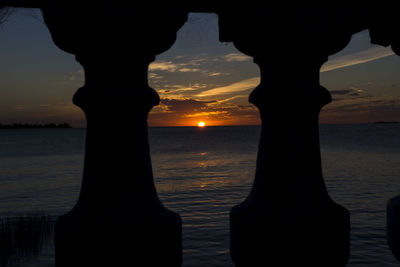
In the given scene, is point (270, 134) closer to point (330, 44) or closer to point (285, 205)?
point (285, 205)

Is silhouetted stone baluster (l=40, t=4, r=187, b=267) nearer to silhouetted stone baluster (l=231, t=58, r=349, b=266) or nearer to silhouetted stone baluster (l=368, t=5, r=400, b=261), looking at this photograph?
silhouetted stone baluster (l=231, t=58, r=349, b=266)

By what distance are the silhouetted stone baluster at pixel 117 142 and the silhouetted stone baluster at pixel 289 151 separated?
0.52 m

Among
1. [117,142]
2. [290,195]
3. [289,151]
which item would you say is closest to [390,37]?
[289,151]

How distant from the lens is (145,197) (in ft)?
7.85

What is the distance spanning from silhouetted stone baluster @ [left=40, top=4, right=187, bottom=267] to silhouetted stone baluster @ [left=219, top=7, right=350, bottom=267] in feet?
1.71

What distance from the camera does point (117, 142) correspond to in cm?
236

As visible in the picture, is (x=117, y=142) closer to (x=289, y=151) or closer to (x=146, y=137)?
(x=146, y=137)

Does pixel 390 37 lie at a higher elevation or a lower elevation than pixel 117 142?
higher

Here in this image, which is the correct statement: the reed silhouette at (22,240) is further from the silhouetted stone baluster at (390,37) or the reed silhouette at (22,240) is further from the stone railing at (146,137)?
the silhouetted stone baluster at (390,37)

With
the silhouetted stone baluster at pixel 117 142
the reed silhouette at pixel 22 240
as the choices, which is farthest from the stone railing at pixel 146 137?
the reed silhouette at pixel 22 240

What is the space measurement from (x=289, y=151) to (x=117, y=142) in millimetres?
1166

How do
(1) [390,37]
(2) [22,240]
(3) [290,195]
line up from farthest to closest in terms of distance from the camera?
(2) [22,240], (1) [390,37], (3) [290,195]

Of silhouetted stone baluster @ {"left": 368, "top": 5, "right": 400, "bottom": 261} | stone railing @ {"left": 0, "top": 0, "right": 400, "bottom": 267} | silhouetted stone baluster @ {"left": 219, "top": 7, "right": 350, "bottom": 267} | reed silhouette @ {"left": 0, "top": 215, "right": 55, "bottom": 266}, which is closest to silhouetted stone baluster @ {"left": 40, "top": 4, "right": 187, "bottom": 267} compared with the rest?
stone railing @ {"left": 0, "top": 0, "right": 400, "bottom": 267}

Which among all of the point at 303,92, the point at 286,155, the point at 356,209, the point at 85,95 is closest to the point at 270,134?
the point at 286,155
